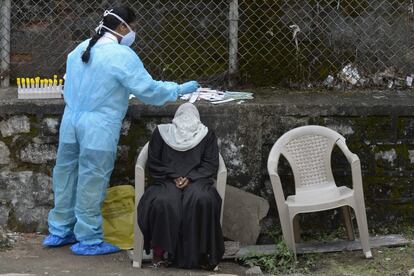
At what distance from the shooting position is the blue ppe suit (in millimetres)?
5422

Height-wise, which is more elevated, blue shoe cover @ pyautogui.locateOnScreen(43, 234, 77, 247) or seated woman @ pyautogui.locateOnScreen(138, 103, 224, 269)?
seated woman @ pyautogui.locateOnScreen(138, 103, 224, 269)

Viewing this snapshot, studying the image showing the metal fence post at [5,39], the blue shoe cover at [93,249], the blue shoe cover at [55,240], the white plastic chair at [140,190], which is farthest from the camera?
the metal fence post at [5,39]

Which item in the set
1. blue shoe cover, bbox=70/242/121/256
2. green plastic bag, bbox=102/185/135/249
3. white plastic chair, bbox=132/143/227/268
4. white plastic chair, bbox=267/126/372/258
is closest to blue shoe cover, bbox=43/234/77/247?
blue shoe cover, bbox=70/242/121/256

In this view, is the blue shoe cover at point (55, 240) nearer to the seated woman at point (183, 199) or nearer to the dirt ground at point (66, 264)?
the dirt ground at point (66, 264)

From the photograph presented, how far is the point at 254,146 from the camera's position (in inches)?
240

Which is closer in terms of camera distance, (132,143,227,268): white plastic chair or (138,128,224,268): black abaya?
(138,128,224,268): black abaya

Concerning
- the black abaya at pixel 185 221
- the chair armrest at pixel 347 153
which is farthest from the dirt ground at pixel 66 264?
the chair armrest at pixel 347 153

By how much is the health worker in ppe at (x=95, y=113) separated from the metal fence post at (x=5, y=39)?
118 centimetres

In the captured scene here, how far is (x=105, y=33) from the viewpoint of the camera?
559cm

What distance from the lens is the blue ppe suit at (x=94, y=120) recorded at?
A: 5422 mm

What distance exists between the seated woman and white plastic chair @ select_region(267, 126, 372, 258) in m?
0.50

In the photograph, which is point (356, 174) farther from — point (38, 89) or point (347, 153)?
point (38, 89)

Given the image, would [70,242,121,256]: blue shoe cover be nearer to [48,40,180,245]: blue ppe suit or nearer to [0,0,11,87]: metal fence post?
[48,40,180,245]: blue ppe suit

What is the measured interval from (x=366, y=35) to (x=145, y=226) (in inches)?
111
